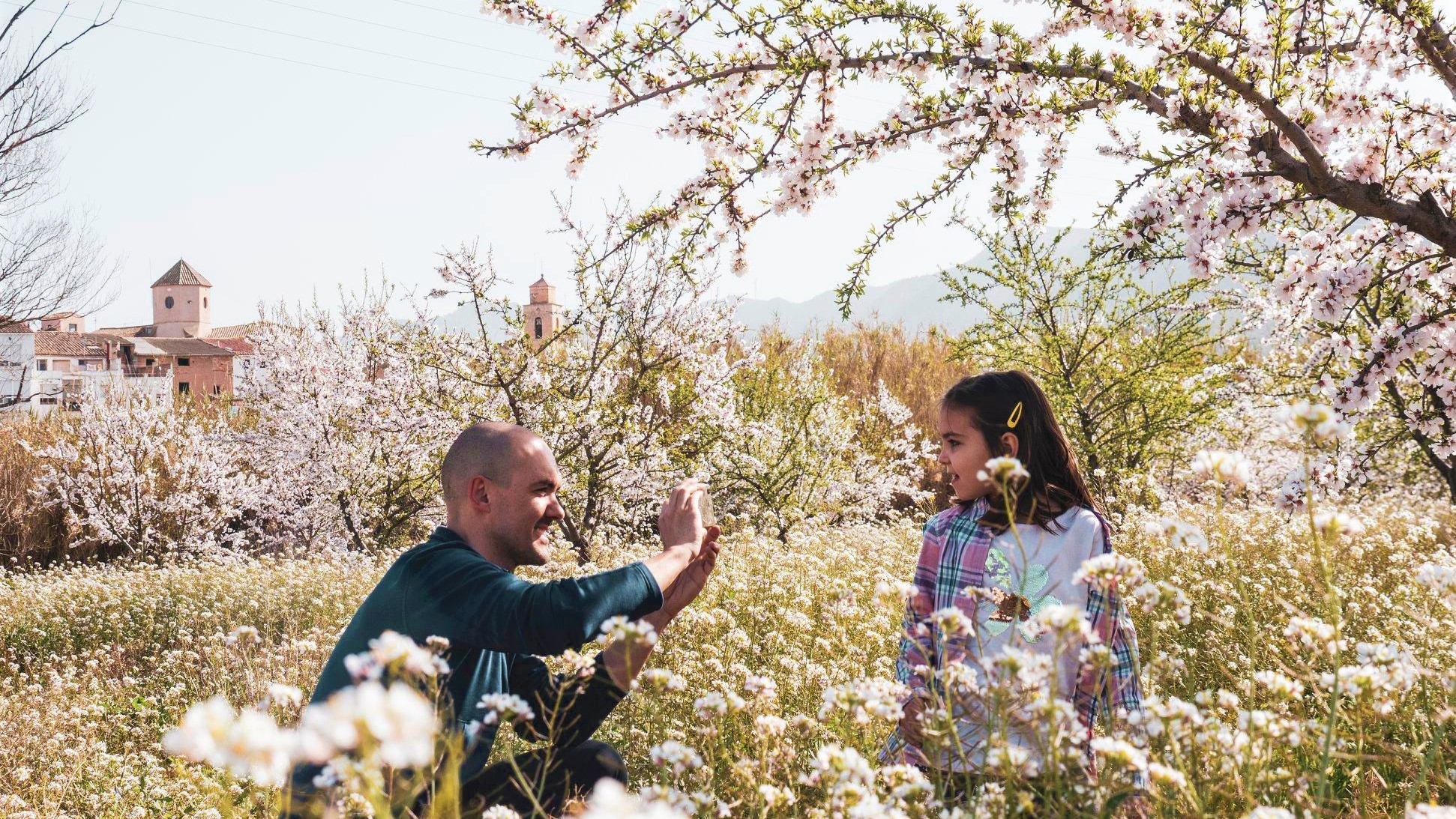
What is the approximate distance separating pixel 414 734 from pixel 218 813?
3.40m

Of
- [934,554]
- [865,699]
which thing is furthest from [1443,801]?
[865,699]

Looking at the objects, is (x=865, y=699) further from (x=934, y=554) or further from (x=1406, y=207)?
(x=1406, y=207)

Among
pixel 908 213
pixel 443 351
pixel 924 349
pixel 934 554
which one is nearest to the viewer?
pixel 934 554

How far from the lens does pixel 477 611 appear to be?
95.3 inches

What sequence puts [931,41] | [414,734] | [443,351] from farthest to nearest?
1. [443,351]
2. [931,41]
3. [414,734]

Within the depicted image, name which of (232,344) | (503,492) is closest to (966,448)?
(503,492)

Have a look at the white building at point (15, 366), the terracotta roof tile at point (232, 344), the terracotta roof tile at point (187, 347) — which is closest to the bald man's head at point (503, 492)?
the white building at point (15, 366)

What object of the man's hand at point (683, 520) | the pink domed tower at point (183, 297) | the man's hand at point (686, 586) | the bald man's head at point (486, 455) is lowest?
the man's hand at point (686, 586)

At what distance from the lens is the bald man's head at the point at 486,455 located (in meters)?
2.79

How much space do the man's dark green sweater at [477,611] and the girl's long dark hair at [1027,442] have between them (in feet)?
3.70

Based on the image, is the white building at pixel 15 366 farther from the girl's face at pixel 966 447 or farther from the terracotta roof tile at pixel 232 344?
the terracotta roof tile at pixel 232 344

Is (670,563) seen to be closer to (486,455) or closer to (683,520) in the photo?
(683,520)

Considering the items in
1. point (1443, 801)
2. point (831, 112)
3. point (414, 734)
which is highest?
point (831, 112)

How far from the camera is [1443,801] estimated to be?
2400mm
